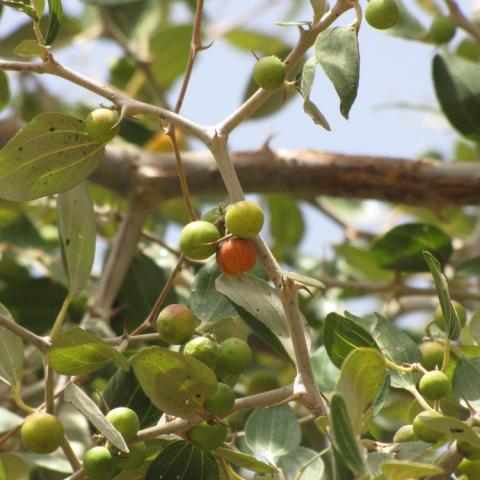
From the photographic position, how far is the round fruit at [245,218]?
3.25 ft

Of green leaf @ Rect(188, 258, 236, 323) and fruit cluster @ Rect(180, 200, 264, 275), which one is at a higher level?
fruit cluster @ Rect(180, 200, 264, 275)

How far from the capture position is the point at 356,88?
0.97 meters

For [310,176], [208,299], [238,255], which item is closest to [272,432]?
[208,299]

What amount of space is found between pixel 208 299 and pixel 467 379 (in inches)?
12.7

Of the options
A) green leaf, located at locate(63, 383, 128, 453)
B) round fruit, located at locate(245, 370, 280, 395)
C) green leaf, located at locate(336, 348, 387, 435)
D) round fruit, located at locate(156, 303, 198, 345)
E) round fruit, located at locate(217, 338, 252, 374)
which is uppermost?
green leaf, located at locate(336, 348, 387, 435)

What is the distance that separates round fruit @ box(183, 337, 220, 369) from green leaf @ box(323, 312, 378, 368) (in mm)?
123

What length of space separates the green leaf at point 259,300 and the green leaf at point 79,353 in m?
0.14

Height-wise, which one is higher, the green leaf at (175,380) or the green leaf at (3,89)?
the green leaf at (3,89)

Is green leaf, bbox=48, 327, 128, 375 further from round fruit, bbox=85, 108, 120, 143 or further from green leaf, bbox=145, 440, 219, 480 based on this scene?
round fruit, bbox=85, 108, 120, 143

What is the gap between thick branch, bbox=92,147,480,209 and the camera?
178cm

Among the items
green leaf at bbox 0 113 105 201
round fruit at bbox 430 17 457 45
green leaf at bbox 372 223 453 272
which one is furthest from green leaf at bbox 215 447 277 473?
round fruit at bbox 430 17 457 45

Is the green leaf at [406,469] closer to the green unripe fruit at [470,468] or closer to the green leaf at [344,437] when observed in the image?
the green leaf at [344,437]

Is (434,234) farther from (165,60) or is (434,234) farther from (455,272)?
(165,60)

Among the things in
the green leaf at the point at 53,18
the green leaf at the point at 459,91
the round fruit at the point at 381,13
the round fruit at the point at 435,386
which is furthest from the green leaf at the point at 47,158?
the green leaf at the point at 459,91
